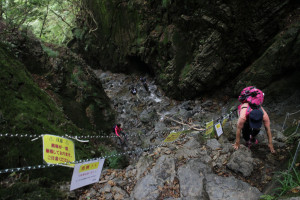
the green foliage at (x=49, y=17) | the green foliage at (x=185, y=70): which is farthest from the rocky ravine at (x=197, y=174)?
the green foliage at (x=49, y=17)

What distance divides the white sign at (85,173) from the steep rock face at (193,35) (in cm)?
926

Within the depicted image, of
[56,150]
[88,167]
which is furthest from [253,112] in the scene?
[56,150]

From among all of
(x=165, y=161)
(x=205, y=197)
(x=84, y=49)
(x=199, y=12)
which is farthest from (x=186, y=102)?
(x=84, y=49)

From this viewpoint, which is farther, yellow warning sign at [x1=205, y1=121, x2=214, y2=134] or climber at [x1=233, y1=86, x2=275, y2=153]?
yellow warning sign at [x1=205, y1=121, x2=214, y2=134]

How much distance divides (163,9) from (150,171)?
447 inches

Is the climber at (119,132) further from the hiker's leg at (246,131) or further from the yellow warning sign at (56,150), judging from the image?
the hiker's leg at (246,131)

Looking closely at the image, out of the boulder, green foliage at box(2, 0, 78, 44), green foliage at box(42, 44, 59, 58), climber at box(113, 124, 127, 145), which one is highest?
A: green foliage at box(2, 0, 78, 44)

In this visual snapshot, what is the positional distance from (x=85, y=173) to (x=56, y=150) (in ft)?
2.30

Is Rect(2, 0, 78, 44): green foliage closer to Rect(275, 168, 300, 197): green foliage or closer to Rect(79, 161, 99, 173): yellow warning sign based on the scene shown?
Rect(79, 161, 99, 173): yellow warning sign

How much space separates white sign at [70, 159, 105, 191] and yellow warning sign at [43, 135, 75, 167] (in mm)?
240

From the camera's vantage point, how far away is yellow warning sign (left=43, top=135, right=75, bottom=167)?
10.5 ft

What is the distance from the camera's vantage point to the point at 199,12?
10.4 m

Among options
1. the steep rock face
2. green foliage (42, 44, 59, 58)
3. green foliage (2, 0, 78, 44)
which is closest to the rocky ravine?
the steep rock face

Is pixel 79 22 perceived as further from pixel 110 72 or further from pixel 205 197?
pixel 205 197
